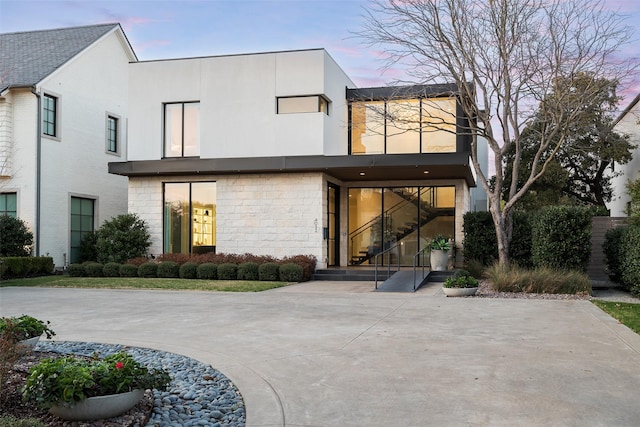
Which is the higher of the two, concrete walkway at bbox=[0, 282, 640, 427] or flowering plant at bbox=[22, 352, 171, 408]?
flowering plant at bbox=[22, 352, 171, 408]

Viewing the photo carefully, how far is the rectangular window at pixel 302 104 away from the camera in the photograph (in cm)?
1884

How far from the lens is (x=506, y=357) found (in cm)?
650

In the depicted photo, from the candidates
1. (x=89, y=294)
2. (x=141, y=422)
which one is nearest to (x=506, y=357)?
(x=141, y=422)

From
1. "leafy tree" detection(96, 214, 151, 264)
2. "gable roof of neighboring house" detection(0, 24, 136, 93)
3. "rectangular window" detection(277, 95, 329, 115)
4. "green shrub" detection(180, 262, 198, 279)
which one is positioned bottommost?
"green shrub" detection(180, 262, 198, 279)

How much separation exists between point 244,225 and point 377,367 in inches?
541

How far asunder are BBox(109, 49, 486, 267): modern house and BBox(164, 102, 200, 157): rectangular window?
0.04 metres

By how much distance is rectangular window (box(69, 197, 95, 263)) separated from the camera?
72.1ft

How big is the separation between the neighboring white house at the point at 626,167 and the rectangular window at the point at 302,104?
43.5ft

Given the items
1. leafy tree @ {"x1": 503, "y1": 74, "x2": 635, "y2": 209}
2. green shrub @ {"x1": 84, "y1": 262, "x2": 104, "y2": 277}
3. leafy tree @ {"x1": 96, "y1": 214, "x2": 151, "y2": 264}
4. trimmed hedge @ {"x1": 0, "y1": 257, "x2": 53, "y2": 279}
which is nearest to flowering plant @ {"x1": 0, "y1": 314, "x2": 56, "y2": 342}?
trimmed hedge @ {"x1": 0, "y1": 257, "x2": 53, "y2": 279}

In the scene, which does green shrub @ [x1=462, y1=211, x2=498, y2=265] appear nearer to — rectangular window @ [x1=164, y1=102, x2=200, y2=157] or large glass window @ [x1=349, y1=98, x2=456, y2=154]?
large glass window @ [x1=349, y1=98, x2=456, y2=154]

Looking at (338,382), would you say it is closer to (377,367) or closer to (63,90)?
(377,367)

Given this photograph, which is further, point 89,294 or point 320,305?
point 89,294

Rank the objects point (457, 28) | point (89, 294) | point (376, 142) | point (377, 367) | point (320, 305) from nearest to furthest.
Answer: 1. point (377, 367)
2. point (320, 305)
3. point (89, 294)
4. point (457, 28)
5. point (376, 142)

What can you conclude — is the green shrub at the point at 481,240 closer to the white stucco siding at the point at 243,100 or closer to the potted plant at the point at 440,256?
the potted plant at the point at 440,256
